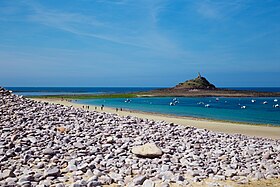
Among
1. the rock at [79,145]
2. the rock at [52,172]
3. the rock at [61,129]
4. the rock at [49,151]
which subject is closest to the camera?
the rock at [52,172]

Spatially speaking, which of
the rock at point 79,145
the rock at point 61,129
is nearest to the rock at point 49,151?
the rock at point 79,145

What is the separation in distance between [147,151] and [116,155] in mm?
996

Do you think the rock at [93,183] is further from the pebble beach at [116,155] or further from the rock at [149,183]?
the rock at [149,183]

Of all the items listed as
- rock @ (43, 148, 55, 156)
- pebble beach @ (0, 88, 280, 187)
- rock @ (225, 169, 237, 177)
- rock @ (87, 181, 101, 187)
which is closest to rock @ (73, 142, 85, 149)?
Result: pebble beach @ (0, 88, 280, 187)

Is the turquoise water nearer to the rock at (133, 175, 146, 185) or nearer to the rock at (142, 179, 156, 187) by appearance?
the rock at (133, 175, 146, 185)

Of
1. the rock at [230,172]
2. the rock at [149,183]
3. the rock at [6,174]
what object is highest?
the rock at [6,174]

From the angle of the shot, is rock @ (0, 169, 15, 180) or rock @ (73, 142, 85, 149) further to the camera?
rock @ (73, 142, 85, 149)

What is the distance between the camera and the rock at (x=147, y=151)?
10328mm

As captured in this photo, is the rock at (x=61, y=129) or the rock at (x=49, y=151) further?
the rock at (x=61, y=129)

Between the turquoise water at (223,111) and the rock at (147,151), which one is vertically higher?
the rock at (147,151)

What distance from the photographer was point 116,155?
33.7 feet

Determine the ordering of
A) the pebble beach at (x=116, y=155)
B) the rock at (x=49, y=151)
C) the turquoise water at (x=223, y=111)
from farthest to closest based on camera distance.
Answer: the turquoise water at (x=223, y=111)
the rock at (x=49, y=151)
the pebble beach at (x=116, y=155)

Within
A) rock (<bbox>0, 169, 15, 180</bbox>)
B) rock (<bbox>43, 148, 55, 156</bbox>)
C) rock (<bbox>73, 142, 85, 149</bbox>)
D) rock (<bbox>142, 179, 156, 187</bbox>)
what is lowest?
rock (<bbox>142, 179, 156, 187</bbox>)

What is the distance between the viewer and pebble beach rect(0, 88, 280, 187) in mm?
8453
